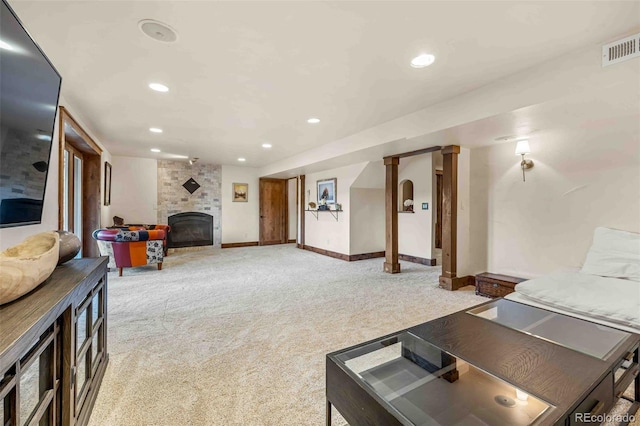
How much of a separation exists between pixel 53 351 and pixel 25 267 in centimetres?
38

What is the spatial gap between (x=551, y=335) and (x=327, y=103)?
9.26ft

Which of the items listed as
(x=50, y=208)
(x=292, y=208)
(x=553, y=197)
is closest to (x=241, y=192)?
(x=292, y=208)

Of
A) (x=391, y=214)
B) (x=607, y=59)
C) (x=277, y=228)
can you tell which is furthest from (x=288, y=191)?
(x=607, y=59)

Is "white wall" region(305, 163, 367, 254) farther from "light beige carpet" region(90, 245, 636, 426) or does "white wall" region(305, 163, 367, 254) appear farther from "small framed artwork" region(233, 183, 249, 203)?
"small framed artwork" region(233, 183, 249, 203)

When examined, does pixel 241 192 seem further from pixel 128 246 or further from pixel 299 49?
pixel 299 49

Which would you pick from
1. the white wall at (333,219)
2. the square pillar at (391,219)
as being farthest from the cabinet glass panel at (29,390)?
the white wall at (333,219)

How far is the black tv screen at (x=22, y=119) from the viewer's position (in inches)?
46.6

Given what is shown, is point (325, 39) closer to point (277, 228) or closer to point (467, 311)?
point (467, 311)

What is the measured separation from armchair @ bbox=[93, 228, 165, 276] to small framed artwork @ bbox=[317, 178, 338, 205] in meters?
3.61

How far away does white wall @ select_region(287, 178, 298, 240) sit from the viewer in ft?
28.7

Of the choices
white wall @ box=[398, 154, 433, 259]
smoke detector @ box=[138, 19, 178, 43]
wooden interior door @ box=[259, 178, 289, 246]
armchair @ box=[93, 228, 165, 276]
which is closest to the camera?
smoke detector @ box=[138, 19, 178, 43]

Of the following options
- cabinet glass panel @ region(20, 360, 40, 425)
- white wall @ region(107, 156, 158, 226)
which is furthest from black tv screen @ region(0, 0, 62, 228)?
white wall @ region(107, 156, 158, 226)

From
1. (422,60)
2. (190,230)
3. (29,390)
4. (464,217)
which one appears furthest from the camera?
(190,230)

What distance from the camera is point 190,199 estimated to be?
7445mm
